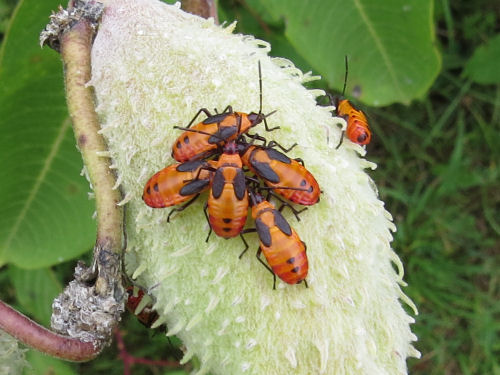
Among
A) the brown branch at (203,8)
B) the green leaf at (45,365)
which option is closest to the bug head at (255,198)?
the brown branch at (203,8)

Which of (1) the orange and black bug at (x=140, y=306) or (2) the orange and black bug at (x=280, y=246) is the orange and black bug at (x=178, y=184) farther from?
(1) the orange and black bug at (x=140, y=306)

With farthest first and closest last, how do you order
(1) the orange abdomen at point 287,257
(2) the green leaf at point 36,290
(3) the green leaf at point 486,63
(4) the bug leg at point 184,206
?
(3) the green leaf at point 486,63, (2) the green leaf at point 36,290, (4) the bug leg at point 184,206, (1) the orange abdomen at point 287,257

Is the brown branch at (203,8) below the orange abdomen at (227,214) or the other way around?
the other way around

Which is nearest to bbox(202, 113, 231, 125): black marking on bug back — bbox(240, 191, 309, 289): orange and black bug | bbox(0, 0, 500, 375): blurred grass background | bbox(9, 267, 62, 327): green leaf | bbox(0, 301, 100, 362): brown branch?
bbox(240, 191, 309, 289): orange and black bug

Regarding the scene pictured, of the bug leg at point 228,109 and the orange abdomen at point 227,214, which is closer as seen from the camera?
the orange abdomen at point 227,214

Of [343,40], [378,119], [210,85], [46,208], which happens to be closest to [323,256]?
[210,85]

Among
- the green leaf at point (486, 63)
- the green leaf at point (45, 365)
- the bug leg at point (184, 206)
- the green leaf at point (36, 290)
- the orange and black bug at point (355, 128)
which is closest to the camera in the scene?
the bug leg at point (184, 206)
